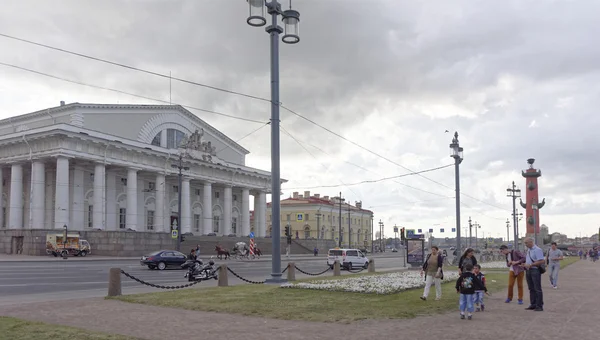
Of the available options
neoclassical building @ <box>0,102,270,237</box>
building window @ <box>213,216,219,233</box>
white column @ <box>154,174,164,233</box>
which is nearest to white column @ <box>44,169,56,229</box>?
neoclassical building @ <box>0,102,270,237</box>

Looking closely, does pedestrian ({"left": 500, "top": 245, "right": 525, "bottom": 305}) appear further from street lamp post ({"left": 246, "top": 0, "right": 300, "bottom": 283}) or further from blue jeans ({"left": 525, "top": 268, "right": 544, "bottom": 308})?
street lamp post ({"left": 246, "top": 0, "right": 300, "bottom": 283})

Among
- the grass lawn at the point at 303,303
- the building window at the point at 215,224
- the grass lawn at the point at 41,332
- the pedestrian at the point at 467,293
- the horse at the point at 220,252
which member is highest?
the building window at the point at 215,224

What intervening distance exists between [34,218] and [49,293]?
42.5 m

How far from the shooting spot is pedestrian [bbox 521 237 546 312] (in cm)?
1404

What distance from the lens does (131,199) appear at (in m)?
66.0

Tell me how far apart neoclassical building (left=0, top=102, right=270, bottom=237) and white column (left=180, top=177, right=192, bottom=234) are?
131 millimetres

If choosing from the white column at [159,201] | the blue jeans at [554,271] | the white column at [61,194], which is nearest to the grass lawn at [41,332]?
the blue jeans at [554,271]

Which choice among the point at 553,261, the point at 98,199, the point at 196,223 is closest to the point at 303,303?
the point at 553,261

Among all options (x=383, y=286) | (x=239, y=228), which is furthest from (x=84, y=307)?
(x=239, y=228)

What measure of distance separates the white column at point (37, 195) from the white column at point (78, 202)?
334 cm

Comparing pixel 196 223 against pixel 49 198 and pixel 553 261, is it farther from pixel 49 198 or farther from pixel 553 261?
pixel 553 261

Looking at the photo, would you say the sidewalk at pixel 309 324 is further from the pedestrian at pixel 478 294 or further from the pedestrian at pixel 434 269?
the pedestrian at pixel 434 269

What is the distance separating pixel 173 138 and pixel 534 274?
217 ft

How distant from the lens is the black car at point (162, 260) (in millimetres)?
38812
